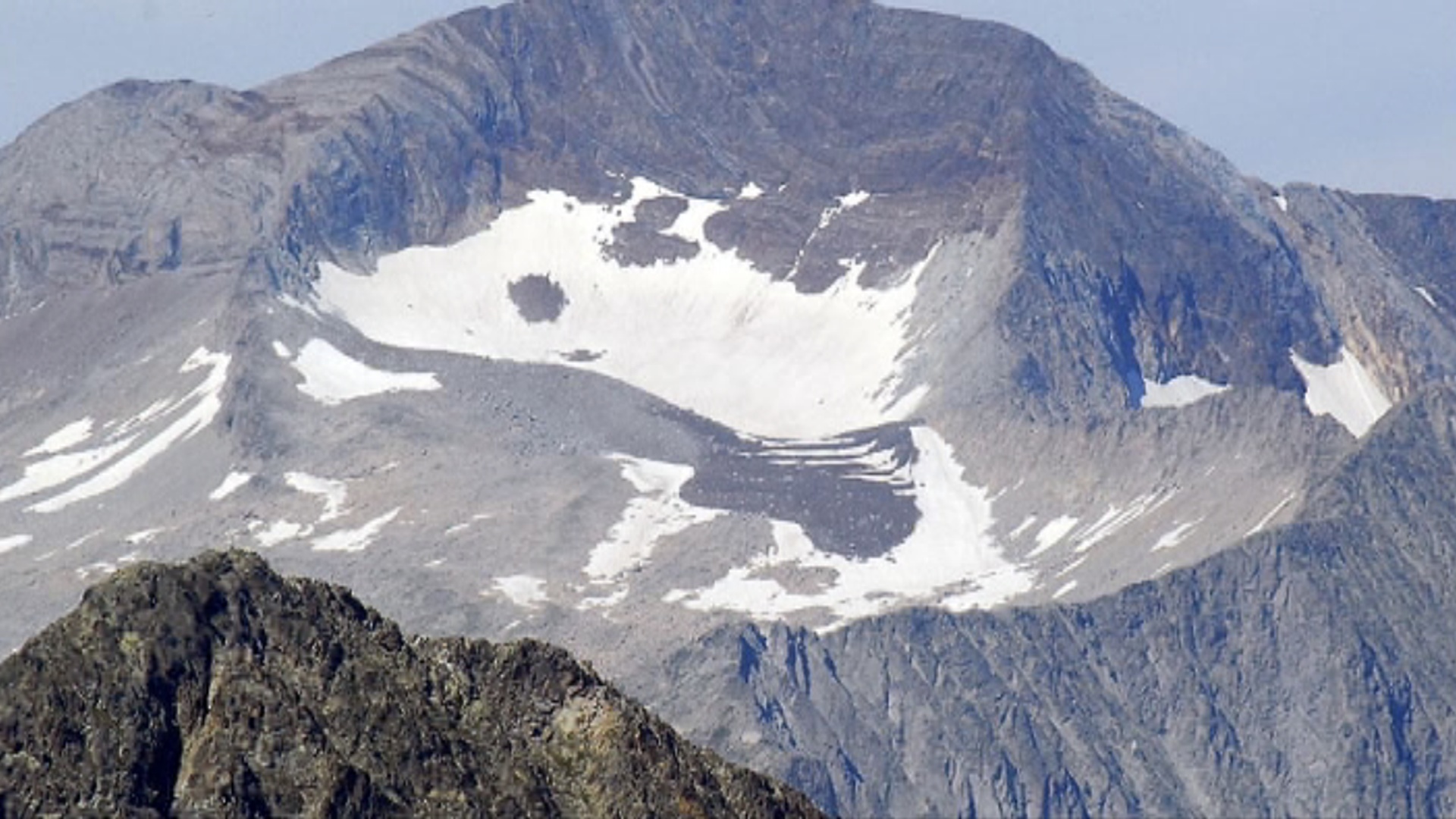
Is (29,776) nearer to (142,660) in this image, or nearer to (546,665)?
(142,660)

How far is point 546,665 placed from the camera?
34812mm

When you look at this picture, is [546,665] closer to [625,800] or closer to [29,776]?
[625,800]

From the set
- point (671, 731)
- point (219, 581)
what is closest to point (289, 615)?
point (219, 581)

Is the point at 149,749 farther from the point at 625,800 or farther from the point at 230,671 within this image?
the point at 625,800

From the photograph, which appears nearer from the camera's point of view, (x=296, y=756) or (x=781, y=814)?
(x=296, y=756)

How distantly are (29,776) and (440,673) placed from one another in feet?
11.8

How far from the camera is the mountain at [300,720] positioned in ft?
105

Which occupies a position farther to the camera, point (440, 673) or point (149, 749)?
point (440, 673)

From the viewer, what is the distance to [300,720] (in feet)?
107

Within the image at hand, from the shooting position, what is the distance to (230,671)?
108ft

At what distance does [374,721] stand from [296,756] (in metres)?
0.64

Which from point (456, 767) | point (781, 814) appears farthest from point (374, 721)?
A: point (781, 814)

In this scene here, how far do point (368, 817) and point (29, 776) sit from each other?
2069 mm

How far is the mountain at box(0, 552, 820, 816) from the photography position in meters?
32.1
